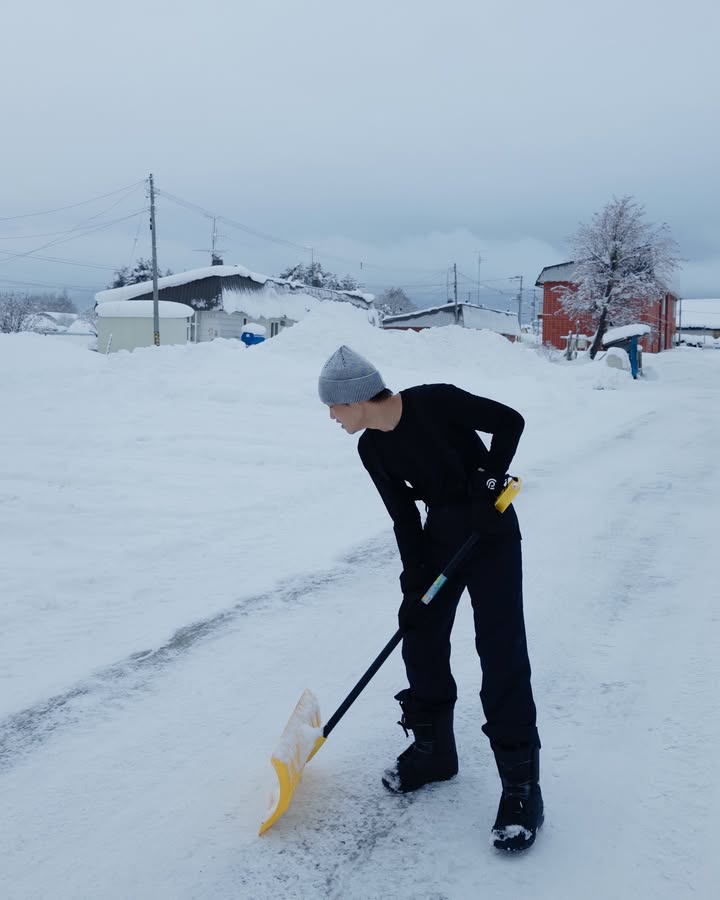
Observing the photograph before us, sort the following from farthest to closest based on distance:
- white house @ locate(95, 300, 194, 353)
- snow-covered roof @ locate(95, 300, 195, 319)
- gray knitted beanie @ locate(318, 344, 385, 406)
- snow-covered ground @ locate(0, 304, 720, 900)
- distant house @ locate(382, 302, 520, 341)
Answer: distant house @ locate(382, 302, 520, 341) < white house @ locate(95, 300, 194, 353) < snow-covered roof @ locate(95, 300, 195, 319) < gray knitted beanie @ locate(318, 344, 385, 406) < snow-covered ground @ locate(0, 304, 720, 900)

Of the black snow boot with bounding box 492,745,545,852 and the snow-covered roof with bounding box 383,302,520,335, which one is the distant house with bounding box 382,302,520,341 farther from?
the black snow boot with bounding box 492,745,545,852

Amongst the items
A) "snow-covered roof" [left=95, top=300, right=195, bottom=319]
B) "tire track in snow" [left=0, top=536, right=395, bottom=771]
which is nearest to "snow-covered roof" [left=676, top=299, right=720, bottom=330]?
"snow-covered roof" [left=95, top=300, right=195, bottom=319]

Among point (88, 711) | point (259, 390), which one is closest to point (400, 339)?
point (259, 390)

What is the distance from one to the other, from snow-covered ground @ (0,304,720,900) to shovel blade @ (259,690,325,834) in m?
0.10

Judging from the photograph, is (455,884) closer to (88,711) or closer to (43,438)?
(88,711)

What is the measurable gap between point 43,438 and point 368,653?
6.85 m

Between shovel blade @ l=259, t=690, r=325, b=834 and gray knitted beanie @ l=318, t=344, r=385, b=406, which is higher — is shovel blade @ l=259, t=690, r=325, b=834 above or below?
below

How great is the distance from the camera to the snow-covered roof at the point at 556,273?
51656mm

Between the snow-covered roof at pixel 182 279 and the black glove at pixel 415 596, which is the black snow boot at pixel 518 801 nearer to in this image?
the black glove at pixel 415 596

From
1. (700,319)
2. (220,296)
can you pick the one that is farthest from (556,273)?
(700,319)

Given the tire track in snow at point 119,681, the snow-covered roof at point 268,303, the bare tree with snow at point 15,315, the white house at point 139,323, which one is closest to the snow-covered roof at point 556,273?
the snow-covered roof at point 268,303

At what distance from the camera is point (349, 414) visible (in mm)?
2623

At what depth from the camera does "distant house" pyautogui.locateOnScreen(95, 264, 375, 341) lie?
127 feet

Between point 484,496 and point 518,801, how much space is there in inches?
39.5
